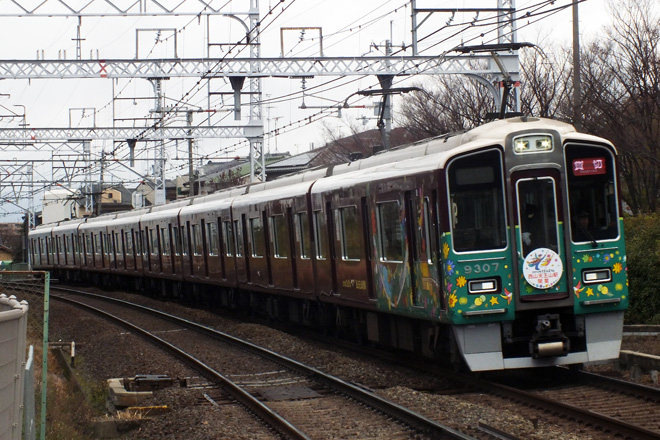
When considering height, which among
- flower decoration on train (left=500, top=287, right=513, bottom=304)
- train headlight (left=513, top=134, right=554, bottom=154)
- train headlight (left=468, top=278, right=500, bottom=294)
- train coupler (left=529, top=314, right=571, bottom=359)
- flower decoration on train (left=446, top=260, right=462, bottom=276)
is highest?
train headlight (left=513, top=134, right=554, bottom=154)

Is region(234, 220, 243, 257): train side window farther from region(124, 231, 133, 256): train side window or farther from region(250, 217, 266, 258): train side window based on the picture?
region(124, 231, 133, 256): train side window

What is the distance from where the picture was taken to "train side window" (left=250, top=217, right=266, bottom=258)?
61.8ft

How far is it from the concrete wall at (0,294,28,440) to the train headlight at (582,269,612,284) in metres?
5.99

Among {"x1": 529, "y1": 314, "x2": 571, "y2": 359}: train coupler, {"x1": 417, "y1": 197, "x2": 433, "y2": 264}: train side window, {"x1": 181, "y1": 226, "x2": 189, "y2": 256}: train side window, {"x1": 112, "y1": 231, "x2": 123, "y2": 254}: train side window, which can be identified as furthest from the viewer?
{"x1": 112, "y1": 231, "x2": 123, "y2": 254}: train side window

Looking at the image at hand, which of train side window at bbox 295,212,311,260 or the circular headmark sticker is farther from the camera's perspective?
train side window at bbox 295,212,311,260

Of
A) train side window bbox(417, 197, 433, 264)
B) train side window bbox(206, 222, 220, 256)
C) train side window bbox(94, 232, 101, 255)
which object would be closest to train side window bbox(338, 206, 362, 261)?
train side window bbox(417, 197, 433, 264)

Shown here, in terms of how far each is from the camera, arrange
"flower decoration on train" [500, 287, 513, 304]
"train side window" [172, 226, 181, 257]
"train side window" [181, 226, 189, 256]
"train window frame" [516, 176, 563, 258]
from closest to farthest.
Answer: "flower decoration on train" [500, 287, 513, 304] < "train window frame" [516, 176, 563, 258] < "train side window" [181, 226, 189, 256] < "train side window" [172, 226, 181, 257]

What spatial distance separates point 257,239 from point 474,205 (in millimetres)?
9424

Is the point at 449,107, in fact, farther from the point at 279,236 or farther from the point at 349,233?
the point at 349,233

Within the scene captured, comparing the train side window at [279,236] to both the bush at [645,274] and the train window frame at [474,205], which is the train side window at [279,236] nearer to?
the bush at [645,274]

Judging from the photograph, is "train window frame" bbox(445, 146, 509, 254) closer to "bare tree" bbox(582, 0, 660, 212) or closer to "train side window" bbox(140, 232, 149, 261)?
"bare tree" bbox(582, 0, 660, 212)

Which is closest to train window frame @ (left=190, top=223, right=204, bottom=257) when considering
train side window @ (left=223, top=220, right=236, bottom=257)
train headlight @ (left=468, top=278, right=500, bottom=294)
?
train side window @ (left=223, top=220, right=236, bottom=257)

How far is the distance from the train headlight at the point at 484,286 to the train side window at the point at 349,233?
334 cm

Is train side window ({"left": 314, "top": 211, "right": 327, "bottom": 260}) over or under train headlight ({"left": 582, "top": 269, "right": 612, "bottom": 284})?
over
